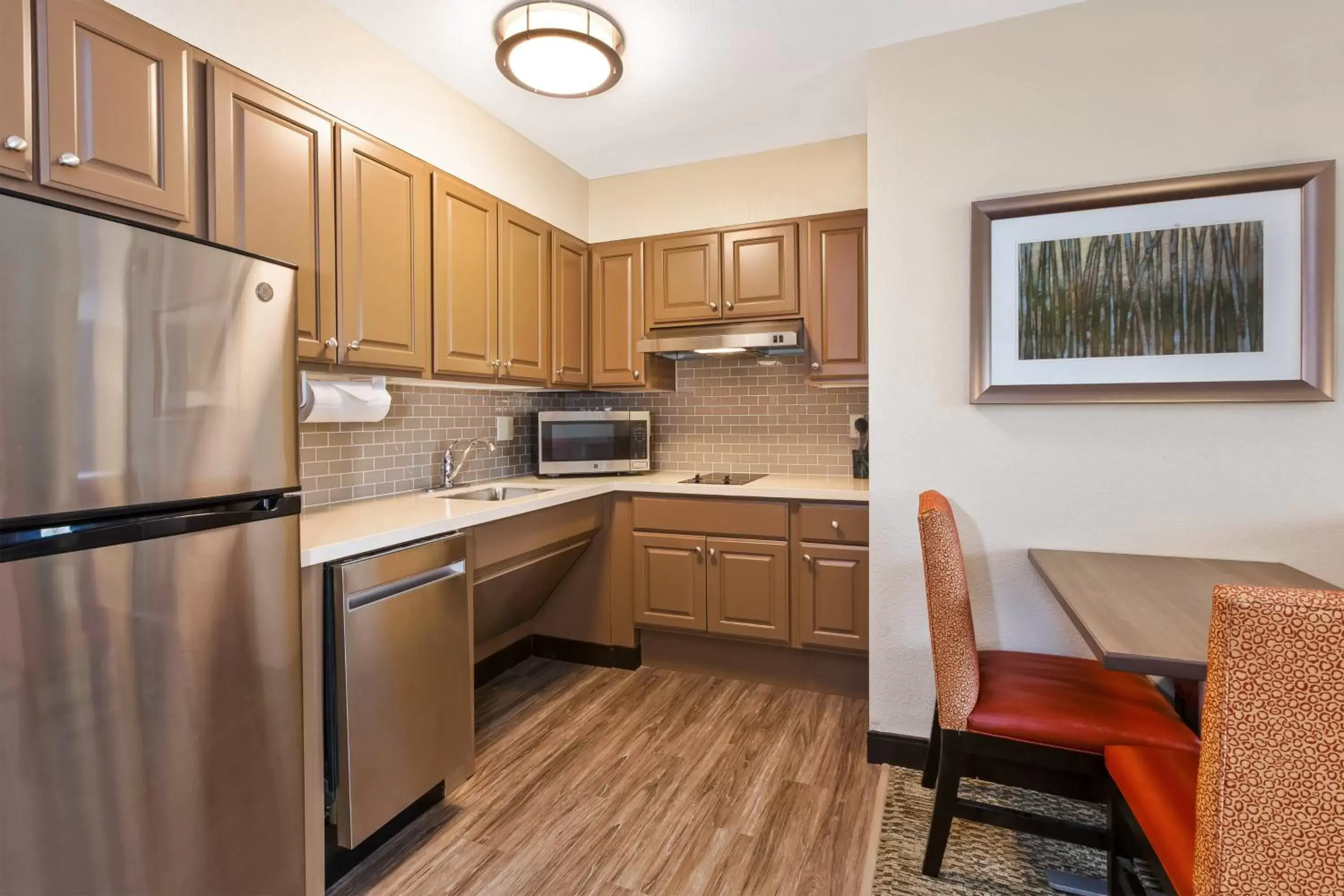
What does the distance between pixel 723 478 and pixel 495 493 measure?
1.13m

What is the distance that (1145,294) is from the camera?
1925 millimetres

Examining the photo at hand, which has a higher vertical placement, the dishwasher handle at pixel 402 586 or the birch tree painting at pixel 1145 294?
the birch tree painting at pixel 1145 294

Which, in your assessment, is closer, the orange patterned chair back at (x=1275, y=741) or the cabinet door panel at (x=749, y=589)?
the orange patterned chair back at (x=1275, y=741)

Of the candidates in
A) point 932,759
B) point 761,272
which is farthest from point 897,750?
point 761,272

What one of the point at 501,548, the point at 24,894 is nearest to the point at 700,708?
the point at 501,548

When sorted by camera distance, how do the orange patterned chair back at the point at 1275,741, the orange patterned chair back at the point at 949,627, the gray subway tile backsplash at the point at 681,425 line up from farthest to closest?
the gray subway tile backsplash at the point at 681,425 < the orange patterned chair back at the point at 949,627 < the orange patterned chair back at the point at 1275,741

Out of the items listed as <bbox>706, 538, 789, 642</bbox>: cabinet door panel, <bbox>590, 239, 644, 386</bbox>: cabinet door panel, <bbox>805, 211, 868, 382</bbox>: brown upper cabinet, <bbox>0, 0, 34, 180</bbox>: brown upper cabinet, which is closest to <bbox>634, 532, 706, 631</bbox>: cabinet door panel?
<bbox>706, 538, 789, 642</bbox>: cabinet door panel

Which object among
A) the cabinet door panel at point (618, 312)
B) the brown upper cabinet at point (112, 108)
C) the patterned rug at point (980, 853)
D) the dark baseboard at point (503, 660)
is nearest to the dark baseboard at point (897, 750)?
the patterned rug at point (980, 853)

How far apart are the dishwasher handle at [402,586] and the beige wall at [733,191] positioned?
6.86 ft

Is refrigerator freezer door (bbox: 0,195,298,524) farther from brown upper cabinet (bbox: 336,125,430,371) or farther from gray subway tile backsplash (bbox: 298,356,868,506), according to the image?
gray subway tile backsplash (bbox: 298,356,868,506)

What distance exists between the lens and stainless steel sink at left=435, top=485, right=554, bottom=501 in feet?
8.79

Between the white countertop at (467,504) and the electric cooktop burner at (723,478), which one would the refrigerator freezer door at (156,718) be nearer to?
the white countertop at (467,504)

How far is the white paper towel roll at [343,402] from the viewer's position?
196cm

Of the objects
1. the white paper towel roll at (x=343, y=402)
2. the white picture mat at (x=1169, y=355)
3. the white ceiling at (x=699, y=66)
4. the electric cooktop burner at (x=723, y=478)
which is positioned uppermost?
the white ceiling at (x=699, y=66)
